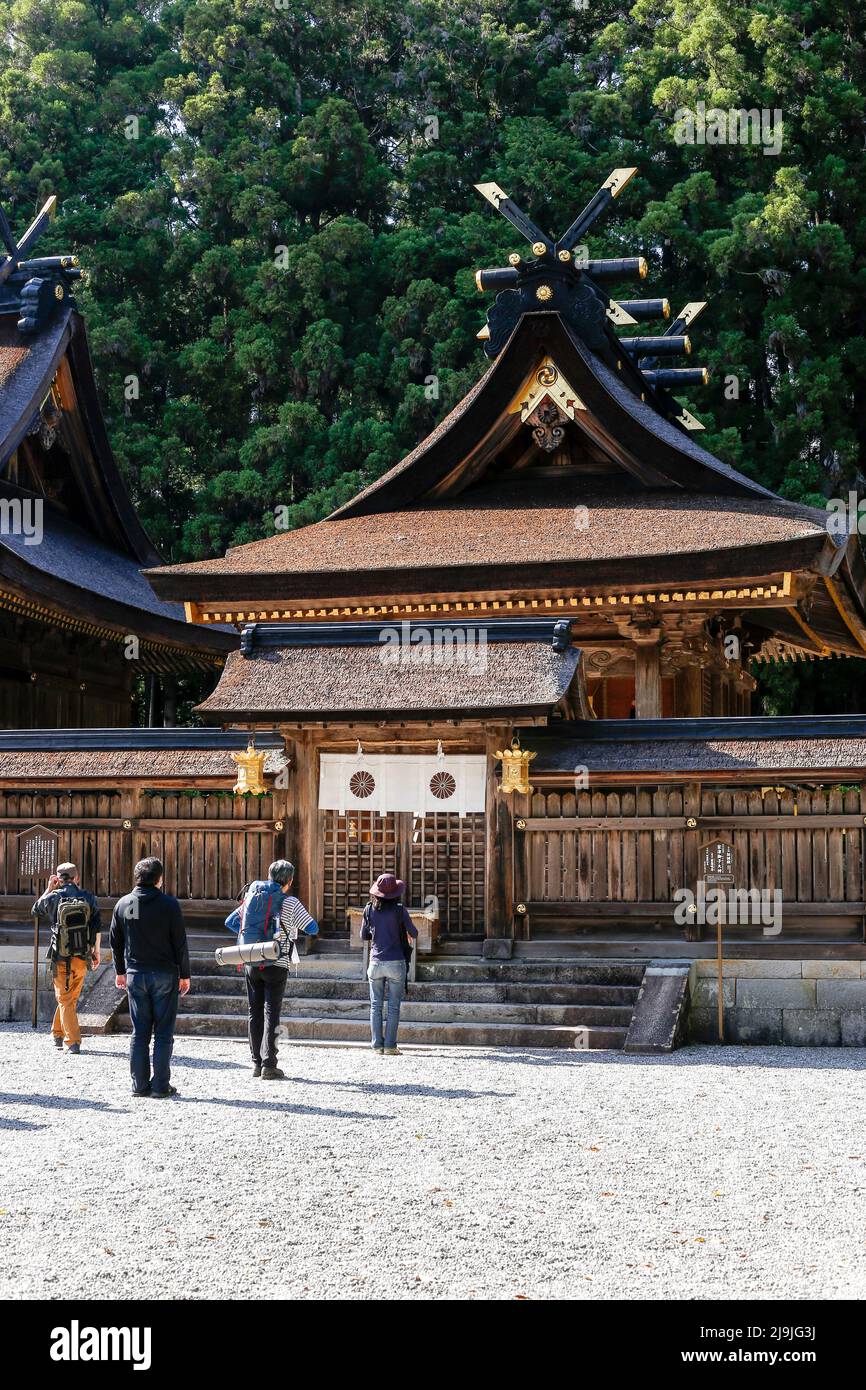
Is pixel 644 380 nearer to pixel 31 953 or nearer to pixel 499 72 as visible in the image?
pixel 31 953

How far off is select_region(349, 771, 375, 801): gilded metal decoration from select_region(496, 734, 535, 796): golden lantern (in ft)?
4.77

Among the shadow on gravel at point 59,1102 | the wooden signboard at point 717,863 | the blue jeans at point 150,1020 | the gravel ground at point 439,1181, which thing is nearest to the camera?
the gravel ground at point 439,1181

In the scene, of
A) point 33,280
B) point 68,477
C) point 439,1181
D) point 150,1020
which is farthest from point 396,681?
point 33,280

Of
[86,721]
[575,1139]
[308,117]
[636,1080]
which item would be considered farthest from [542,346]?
[308,117]

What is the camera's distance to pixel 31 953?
15750 mm

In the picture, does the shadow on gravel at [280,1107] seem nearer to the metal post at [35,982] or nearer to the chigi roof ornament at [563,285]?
the metal post at [35,982]

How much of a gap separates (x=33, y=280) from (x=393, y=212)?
15.5 metres

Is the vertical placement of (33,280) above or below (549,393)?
above

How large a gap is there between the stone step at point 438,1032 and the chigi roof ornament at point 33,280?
14.6 metres

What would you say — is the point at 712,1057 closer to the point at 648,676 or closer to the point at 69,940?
the point at 69,940

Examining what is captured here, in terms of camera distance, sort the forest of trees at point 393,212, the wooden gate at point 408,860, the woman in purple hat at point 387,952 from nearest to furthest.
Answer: the woman in purple hat at point 387,952 → the wooden gate at point 408,860 → the forest of trees at point 393,212

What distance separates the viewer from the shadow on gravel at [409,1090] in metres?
10.4

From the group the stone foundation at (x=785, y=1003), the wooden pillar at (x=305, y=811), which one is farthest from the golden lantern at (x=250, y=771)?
the stone foundation at (x=785, y=1003)

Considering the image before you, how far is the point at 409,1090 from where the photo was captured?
10.8 meters
